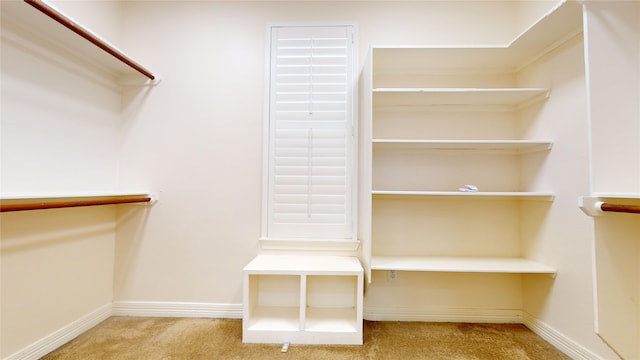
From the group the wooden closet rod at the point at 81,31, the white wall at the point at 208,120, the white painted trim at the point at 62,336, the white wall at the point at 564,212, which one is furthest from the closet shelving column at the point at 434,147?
the white painted trim at the point at 62,336

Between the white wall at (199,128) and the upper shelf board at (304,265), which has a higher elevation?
the white wall at (199,128)

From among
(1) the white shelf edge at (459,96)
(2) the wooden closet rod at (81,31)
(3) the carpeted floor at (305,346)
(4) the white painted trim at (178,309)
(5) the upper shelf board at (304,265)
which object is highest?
(2) the wooden closet rod at (81,31)

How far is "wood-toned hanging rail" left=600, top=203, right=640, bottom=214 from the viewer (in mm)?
1045

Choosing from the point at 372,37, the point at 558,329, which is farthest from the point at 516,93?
the point at 558,329

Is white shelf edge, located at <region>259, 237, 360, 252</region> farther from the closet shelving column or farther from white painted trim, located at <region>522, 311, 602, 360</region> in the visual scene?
white painted trim, located at <region>522, 311, 602, 360</region>

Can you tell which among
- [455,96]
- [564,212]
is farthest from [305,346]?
[455,96]

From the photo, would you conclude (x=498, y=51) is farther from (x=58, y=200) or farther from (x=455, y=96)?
Answer: (x=58, y=200)

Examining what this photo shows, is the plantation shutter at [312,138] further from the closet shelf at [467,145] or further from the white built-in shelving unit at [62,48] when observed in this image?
the white built-in shelving unit at [62,48]

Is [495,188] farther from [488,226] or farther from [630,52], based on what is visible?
[630,52]

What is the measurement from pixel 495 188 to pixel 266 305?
6.58ft

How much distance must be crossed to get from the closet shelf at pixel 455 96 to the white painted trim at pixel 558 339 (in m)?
1.58

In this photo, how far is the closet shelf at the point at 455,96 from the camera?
1.85 meters

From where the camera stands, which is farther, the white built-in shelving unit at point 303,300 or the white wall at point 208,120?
the white wall at point 208,120

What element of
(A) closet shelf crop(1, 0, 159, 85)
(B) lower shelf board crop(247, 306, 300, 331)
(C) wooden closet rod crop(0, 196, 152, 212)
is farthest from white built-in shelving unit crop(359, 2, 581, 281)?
(A) closet shelf crop(1, 0, 159, 85)
